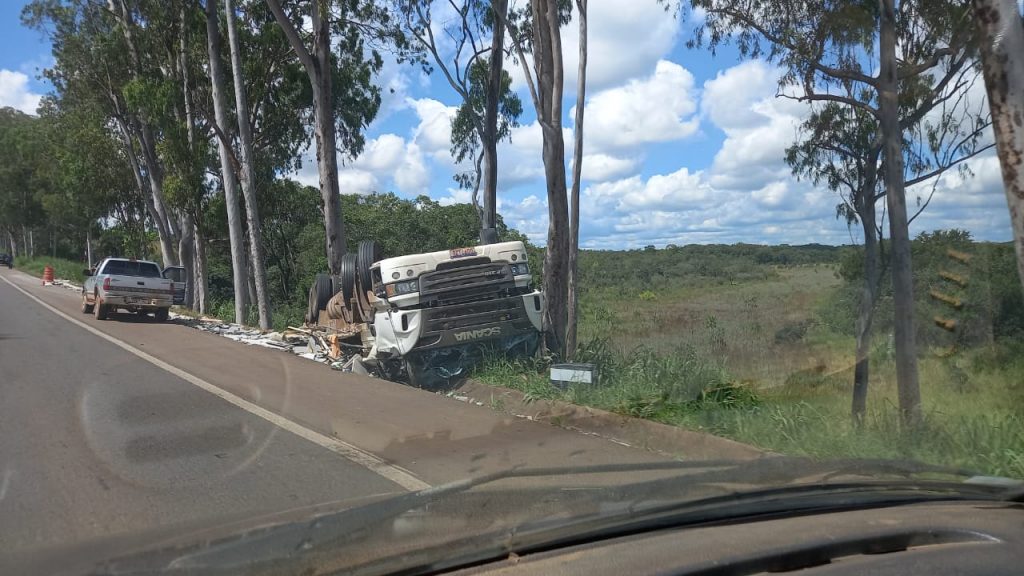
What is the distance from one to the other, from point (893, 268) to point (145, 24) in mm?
27604

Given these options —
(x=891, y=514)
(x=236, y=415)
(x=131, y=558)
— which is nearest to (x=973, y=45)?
(x=891, y=514)

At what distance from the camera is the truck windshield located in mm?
22234

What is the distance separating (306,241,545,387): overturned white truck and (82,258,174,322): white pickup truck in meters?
12.2

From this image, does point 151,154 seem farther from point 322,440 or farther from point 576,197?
point 322,440

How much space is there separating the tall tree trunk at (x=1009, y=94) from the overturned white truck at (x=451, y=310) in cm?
638

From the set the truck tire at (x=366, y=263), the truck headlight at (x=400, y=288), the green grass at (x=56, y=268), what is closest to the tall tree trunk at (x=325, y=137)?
the truck tire at (x=366, y=263)

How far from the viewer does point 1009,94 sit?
648 cm

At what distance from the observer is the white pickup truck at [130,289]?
21.6 m

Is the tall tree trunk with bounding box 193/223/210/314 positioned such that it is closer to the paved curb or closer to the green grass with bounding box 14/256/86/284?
the green grass with bounding box 14/256/86/284

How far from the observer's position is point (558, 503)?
3715 mm

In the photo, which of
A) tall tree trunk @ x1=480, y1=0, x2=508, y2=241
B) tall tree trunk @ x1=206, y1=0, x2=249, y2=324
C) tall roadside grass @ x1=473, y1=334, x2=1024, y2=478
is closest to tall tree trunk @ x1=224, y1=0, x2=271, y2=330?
tall tree trunk @ x1=206, y1=0, x2=249, y2=324

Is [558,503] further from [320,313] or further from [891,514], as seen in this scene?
[320,313]

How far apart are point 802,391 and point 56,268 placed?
6396 centimetres

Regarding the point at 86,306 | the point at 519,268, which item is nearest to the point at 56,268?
the point at 86,306
